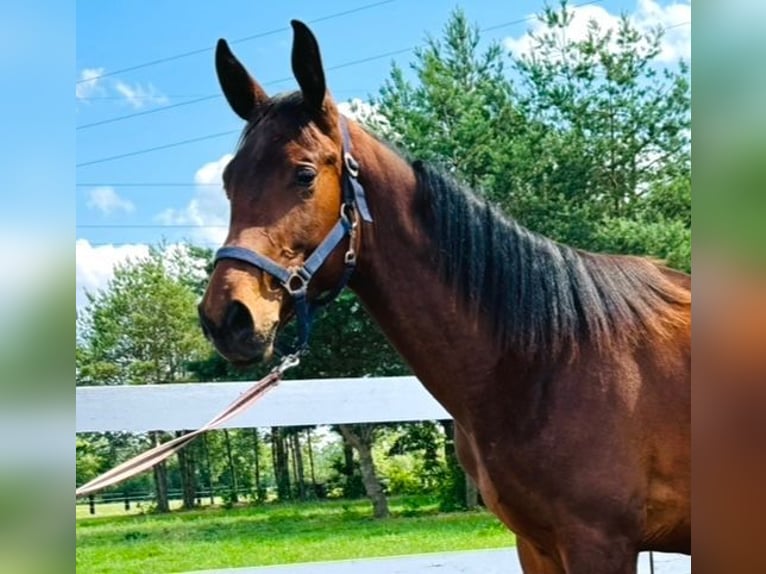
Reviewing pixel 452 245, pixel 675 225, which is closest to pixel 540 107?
pixel 675 225

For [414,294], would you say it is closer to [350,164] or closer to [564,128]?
[350,164]

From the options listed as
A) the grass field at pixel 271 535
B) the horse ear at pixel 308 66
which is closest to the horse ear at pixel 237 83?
the horse ear at pixel 308 66

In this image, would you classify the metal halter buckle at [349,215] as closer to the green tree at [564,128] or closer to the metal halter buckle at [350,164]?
the metal halter buckle at [350,164]

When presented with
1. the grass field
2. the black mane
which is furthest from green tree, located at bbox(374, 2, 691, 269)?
the black mane

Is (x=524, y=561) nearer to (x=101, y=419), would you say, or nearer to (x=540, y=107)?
(x=101, y=419)

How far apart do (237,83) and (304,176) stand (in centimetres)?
27

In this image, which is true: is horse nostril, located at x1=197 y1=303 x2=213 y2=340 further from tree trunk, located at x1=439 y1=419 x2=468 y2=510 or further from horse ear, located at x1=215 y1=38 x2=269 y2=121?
tree trunk, located at x1=439 y1=419 x2=468 y2=510

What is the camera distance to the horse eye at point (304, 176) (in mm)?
1230

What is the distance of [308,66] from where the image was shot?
126 centimetres

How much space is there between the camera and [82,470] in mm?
4406

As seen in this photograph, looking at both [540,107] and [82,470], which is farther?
[540,107]

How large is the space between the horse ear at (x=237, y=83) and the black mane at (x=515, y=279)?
31 centimetres

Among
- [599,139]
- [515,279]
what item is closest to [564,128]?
[599,139]

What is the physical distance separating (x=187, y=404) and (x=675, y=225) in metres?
3.85
